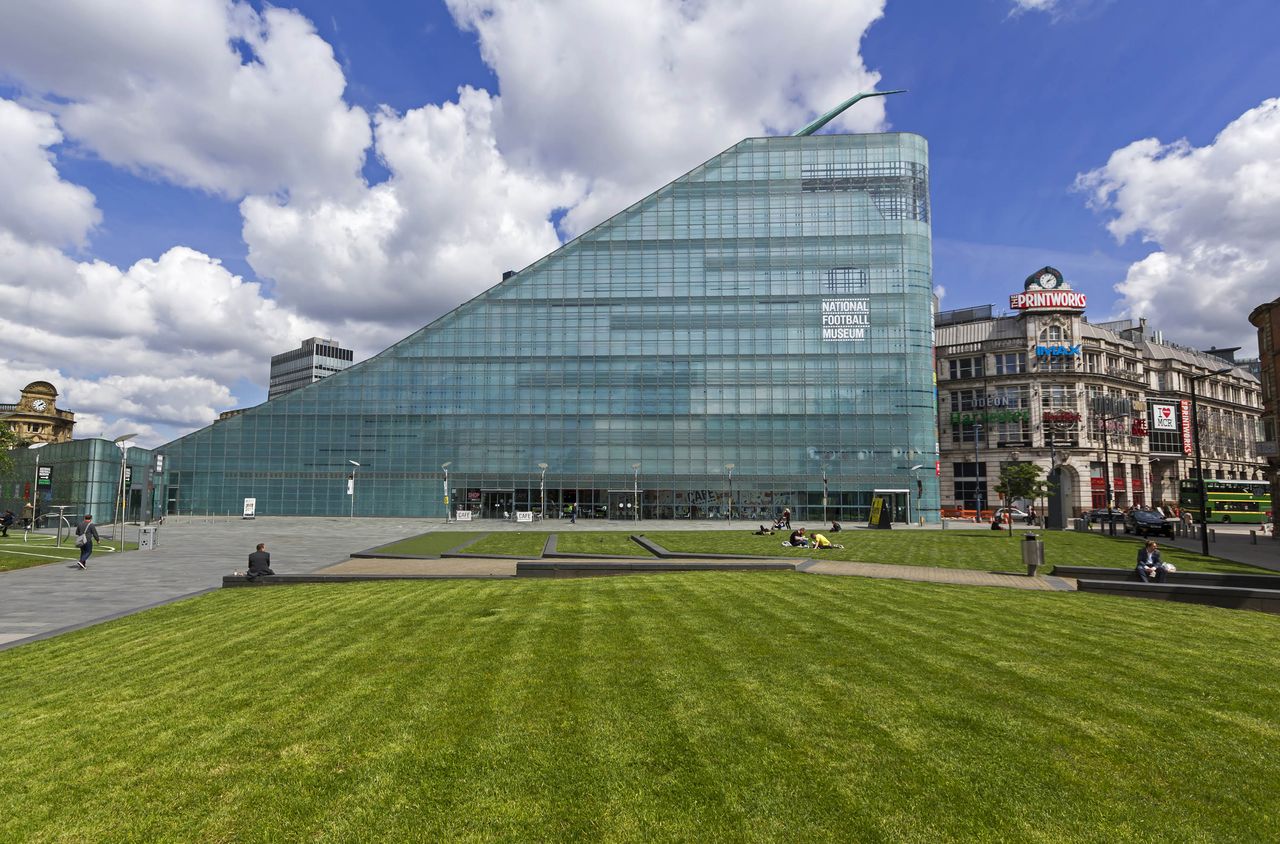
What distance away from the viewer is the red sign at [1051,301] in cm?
8481

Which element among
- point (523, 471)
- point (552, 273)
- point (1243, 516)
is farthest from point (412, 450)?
point (1243, 516)

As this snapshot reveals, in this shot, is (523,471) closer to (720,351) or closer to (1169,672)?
(720,351)

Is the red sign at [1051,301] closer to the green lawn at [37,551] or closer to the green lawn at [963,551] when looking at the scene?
the green lawn at [963,551]

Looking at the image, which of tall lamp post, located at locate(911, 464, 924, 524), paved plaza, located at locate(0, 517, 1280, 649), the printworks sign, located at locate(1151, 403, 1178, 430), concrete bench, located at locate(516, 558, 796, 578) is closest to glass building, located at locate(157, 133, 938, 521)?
tall lamp post, located at locate(911, 464, 924, 524)

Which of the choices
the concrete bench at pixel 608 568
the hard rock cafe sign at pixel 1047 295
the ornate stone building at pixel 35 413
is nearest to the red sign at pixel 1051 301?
the hard rock cafe sign at pixel 1047 295

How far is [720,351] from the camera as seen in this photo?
260ft

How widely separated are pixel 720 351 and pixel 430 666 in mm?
71271

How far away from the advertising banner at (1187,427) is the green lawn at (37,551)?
98.9 m

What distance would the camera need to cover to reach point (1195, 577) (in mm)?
20000

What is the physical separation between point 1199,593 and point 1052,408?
254 feet

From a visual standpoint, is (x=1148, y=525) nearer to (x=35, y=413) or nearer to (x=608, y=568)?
(x=608, y=568)

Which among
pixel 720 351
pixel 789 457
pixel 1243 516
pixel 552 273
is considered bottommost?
pixel 1243 516

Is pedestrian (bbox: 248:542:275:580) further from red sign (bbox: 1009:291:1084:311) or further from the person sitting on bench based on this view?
red sign (bbox: 1009:291:1084:311)

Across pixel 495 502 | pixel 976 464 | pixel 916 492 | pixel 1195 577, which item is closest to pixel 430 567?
pixel 1195 577
